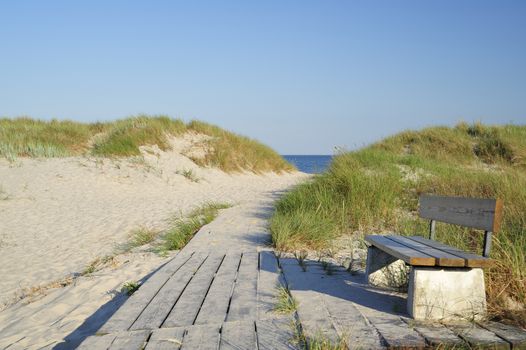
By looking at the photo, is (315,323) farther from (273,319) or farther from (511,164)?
(511,164)

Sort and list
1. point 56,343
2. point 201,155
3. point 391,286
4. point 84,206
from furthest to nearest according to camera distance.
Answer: point 201,155 → point 84,206 → point 391,286 → point 56,343

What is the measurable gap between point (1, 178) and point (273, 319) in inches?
474

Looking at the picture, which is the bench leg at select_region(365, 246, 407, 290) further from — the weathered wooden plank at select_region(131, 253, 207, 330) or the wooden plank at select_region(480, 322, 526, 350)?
the weathered wooden plank at select_region(131, 253, 207, 330)

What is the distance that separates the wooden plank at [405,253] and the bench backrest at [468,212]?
528 mm

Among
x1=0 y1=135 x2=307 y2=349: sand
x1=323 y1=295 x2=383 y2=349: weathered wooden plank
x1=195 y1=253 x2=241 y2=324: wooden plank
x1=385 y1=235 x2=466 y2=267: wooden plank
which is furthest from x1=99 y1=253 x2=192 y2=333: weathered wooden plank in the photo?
x1=385 y1=235 x2=466 y2=267: wooden plank

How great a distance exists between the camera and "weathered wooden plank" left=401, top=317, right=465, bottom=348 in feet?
8.87

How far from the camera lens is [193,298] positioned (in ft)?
12.2

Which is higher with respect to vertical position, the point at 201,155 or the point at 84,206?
the point at 201,155

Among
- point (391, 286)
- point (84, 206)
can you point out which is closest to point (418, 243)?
point (391, 286)

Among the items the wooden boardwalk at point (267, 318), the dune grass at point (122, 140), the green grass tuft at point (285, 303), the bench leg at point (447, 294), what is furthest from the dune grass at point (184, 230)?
the dune grass at point (122, 140)

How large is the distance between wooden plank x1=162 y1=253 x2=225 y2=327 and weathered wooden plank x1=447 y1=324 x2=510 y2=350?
1.85 metres

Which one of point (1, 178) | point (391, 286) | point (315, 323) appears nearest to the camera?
point (315, 323)

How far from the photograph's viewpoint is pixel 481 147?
1464 cm

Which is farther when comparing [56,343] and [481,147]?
[481,147]
